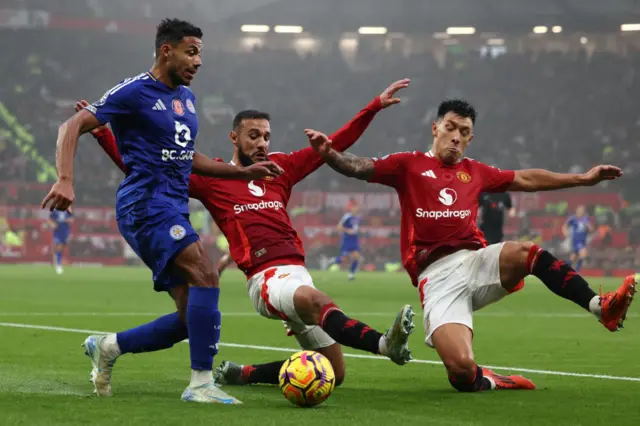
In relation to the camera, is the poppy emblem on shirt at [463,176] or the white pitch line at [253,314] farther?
the white pitch line at [253,314]

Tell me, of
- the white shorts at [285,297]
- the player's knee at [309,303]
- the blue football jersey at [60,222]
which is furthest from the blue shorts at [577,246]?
the player's knee at [309,303]

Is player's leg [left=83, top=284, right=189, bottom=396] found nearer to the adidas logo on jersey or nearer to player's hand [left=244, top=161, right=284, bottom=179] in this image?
player's hand [left=244, top=161, right=284, bottom=179]

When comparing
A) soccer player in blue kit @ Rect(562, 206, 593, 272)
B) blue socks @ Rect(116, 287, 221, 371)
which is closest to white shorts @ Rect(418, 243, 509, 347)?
blue socks @ Rect(116, 287, 221, 371)

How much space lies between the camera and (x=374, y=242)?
117 ft

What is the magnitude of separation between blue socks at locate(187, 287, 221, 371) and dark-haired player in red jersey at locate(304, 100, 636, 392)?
148cm

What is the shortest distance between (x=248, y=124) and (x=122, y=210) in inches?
57.0

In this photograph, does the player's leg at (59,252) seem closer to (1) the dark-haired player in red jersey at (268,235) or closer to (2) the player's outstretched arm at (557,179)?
(1) the dark-haired player in red jersey at (268,235)

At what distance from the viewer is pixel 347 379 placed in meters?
7.27

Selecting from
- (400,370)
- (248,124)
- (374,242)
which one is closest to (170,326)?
(248,124)

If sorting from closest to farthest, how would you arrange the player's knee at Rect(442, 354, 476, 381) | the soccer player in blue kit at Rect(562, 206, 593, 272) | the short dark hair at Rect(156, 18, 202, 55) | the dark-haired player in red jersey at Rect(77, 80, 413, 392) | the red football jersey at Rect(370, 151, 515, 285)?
the short dark hair at Rect(156, 18, 202, 55) → the dark-haired player in red jersey at Rect(77, 80, 413, 392) → the player's knee at Rect(442, 354, 476, 381) → the red football jersey at Rect(370, 151, 515, 285) → the soccer player in blue kit at Rect(562, 206, 593, 272)

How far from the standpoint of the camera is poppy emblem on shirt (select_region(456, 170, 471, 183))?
7539 millimetres

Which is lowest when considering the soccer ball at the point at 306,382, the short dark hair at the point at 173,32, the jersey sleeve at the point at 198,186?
the soccer ball at the point at 306,382

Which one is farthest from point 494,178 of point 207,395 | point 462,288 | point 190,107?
point 207,395

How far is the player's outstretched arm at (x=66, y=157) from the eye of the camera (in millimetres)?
5207
